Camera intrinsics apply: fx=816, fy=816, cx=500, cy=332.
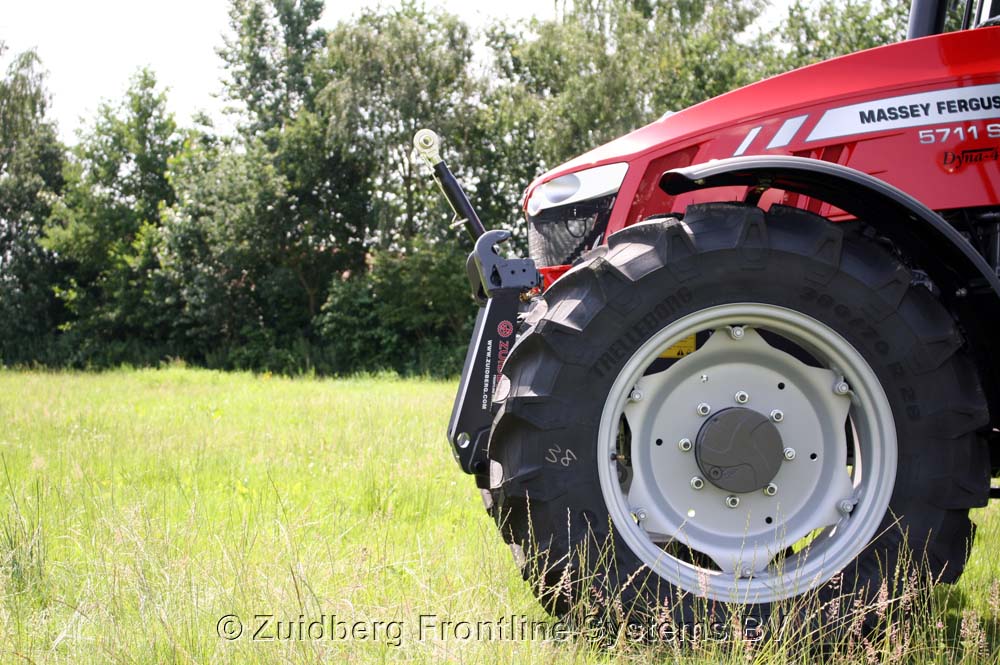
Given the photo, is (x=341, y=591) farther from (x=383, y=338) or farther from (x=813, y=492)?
(x=383, y=338)

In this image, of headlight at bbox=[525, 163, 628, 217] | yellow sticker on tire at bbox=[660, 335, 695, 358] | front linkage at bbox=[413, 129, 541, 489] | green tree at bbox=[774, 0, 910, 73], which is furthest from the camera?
green tree at bbox=[774, 0, 910, 73]

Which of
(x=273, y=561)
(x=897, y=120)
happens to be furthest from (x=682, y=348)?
(x=273, y=561)

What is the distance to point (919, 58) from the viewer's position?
2.52m

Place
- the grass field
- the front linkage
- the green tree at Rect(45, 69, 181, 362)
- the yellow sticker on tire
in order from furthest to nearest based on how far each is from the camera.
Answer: the green tree at Rect(45, 69, 181, 362), the front linkage, the yellow sticker on tire, the grass field

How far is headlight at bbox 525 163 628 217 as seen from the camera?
282cm

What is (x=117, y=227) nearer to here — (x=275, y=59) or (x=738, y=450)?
(x=275, y=59)

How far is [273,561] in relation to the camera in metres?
3.03

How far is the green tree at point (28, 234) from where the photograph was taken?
2959cm

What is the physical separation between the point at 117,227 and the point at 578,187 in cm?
3173

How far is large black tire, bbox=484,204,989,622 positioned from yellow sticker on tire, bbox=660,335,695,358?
216 mm

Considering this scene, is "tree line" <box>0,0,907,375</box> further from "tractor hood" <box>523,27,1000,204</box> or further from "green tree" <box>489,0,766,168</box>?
"tractor hood" <box>523,27,1000,204</box>

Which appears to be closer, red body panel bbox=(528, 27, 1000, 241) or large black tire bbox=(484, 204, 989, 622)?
large black tire bbox=(484, 204, 989, 622)

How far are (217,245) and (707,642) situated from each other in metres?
26.3

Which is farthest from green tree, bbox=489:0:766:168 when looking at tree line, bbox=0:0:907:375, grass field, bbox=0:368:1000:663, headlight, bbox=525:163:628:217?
headlight, bbox=525:163:628:217
